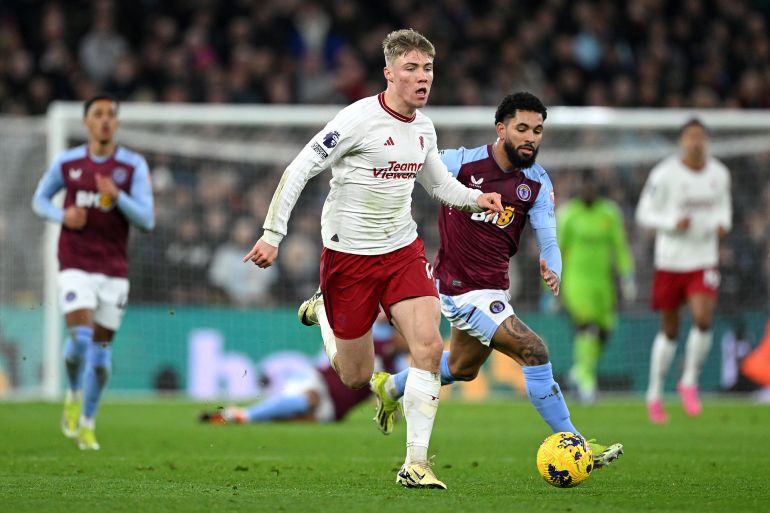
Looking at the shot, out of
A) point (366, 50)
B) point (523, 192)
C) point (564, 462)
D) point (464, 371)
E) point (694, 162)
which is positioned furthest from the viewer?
point (366, 50)

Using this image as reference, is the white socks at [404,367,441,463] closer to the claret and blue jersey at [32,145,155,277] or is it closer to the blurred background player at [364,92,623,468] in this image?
the blurred background player at [364,92,623,468]

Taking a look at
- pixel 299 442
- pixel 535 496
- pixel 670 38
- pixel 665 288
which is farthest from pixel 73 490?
pixel 670 38

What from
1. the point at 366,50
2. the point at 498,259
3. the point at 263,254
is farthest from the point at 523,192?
the point at 366,50

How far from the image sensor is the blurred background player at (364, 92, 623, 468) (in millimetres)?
8227

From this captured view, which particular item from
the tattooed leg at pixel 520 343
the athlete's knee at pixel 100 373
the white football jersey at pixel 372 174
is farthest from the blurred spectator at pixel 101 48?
the tattooed leg at pixel 520 343

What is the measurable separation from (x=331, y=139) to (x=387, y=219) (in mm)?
649

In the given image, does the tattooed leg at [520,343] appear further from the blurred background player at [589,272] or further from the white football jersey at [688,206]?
the blurred background player at [589,272]

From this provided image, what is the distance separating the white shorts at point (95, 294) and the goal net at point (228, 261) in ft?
19.8

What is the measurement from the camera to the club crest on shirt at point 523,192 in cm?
862

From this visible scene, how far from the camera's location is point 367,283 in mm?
7961

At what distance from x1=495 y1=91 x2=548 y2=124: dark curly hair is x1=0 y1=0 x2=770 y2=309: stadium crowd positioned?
30.7 ft

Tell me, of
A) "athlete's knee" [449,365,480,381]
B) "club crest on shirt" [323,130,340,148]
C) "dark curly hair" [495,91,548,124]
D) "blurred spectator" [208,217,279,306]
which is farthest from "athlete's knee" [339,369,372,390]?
"blurred spectator" [208,217,279,306]

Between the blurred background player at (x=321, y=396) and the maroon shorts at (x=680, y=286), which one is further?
the maroon shorts at (x=680, y=286)

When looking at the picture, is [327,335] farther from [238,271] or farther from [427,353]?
[238,271]
